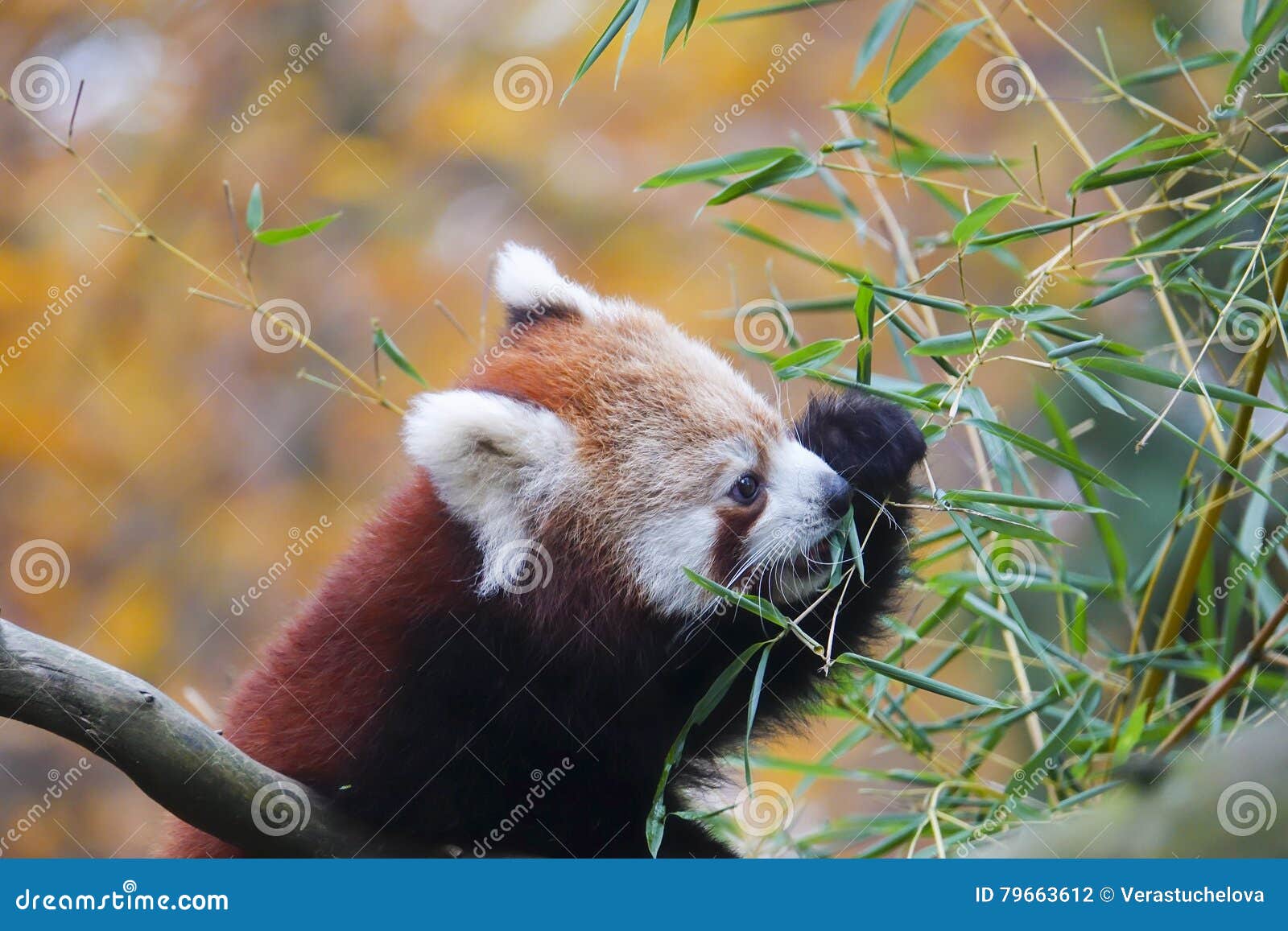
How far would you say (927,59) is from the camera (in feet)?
8.04

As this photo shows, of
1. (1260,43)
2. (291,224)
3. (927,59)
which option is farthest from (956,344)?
(291,224)

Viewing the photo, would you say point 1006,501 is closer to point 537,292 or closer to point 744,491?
point 744,491

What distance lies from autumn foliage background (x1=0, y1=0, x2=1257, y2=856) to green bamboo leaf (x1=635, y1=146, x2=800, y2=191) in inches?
91.7

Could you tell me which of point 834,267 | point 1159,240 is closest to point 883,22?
point 834,267

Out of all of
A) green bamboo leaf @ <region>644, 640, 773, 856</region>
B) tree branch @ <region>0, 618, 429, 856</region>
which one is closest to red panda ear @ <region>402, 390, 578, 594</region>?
green bamboo leaf @ <region>644, 640, 773, 856</region>

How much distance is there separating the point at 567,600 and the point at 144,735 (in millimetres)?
942

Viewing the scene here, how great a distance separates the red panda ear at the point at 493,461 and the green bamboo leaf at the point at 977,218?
1.06m

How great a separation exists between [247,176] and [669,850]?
4.27 m

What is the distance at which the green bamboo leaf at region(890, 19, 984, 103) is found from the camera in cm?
241

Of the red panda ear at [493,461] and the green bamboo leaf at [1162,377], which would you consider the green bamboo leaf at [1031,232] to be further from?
the red panda ear at [493,461]

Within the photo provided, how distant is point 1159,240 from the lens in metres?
2.39

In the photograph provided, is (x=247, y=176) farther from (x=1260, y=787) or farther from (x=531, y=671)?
(x=1260, y=787)

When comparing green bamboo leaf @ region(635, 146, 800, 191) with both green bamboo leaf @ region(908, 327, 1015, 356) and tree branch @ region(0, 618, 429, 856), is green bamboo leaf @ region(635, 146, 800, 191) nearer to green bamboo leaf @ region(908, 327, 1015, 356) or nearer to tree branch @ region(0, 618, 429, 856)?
green bamboo leaf @ region(908, 327, 1015, 356)

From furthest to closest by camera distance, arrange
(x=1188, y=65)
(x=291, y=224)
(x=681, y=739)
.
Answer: (x=291, y=224)
(x=1188, y=65)
(x=681, y=739)
